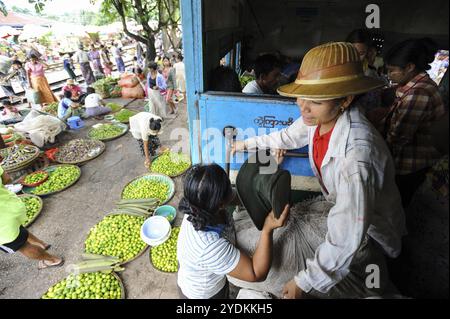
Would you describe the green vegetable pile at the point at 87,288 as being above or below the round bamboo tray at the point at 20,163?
below

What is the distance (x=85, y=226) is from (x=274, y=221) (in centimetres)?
345

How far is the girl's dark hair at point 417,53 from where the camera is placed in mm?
1779

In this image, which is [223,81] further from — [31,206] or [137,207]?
[31,206]

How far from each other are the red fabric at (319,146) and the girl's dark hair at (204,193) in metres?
0.68

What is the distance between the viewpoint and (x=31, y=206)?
400 cm

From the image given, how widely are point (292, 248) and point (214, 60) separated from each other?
220 centimetres

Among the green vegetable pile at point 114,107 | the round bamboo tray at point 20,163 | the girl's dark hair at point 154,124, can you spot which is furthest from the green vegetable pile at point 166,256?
the green vegetable pile at point 114,107

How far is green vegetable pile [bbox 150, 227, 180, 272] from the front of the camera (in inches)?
118

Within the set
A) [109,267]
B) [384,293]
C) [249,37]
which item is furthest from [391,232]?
[249,37]

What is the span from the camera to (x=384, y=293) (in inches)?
55.2

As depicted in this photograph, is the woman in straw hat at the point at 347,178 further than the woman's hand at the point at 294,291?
No

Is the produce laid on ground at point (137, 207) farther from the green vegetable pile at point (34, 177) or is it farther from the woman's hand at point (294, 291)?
the woman's hand at point (294, 291)

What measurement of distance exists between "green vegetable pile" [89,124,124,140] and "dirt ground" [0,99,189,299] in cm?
33
